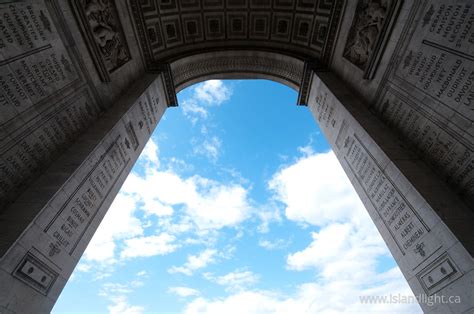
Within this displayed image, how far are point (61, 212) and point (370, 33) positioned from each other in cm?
1174

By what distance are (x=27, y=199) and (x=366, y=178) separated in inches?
378

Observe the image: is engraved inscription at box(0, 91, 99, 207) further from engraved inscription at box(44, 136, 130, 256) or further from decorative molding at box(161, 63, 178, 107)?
decorative molding at box(161, 63, 178, 107)

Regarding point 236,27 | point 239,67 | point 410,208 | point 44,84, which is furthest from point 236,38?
point 410,208

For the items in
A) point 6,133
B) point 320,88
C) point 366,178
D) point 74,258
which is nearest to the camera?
point 6,133

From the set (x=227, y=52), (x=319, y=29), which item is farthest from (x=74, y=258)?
(x=319, y=29)

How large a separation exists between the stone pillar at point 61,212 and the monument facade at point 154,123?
3 centimetres

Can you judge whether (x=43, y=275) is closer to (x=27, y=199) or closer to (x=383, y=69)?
(x=27, y=199)

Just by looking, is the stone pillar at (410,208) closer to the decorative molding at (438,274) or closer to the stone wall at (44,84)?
the decorative molding at (438,274)

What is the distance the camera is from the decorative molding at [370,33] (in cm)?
858

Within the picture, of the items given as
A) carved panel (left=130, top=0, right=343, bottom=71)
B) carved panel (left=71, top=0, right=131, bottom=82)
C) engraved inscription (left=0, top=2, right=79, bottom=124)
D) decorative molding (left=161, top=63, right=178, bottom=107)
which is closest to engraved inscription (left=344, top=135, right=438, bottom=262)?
carved panel (left=130, top=0, right=343, bottom=71)

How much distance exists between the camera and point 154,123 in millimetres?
12477

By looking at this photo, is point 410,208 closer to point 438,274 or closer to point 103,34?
point 438,274

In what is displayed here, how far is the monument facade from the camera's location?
5.61 m

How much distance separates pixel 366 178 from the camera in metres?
8.52
